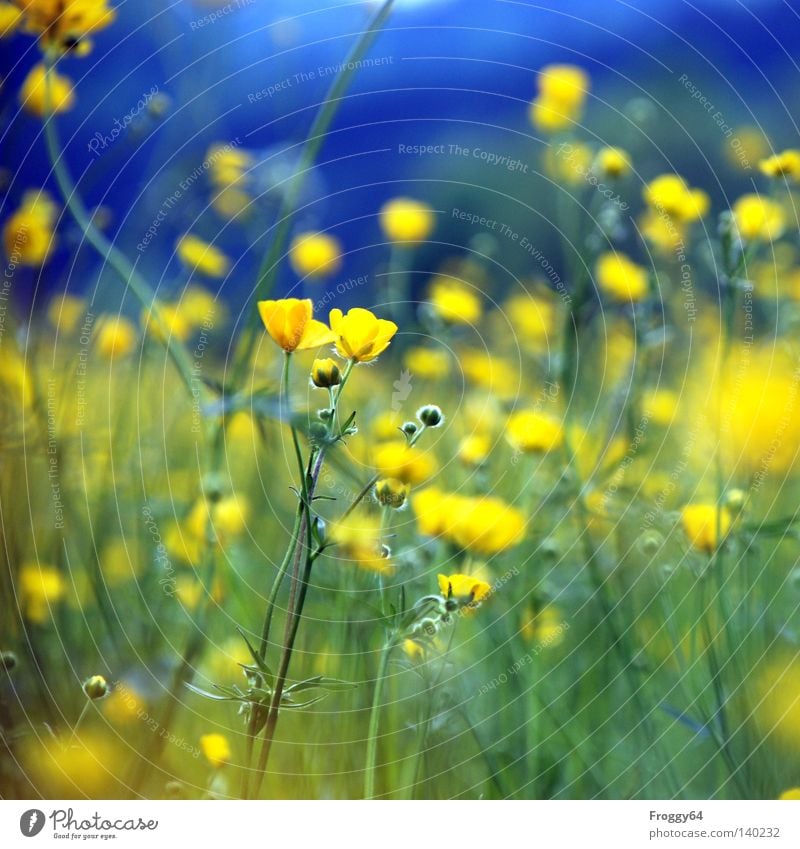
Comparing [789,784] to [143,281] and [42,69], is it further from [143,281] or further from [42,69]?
[42,69]

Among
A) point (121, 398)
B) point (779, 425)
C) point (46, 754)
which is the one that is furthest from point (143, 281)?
point (779, 425)

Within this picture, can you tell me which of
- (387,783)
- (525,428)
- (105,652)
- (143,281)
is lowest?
(387,783)

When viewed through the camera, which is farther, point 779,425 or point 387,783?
point 779,425

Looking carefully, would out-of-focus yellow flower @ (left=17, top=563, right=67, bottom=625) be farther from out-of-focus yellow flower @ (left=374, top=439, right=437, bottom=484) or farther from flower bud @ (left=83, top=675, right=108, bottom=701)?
out-of-focus yellow flower @ (left=374, top=439, right=437, bottom=484)

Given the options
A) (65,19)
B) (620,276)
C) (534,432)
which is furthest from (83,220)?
(620,276)

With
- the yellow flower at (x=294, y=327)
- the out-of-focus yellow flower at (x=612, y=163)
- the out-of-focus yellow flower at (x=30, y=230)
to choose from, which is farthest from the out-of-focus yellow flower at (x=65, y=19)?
the out-of-focus yellow flower at (x=612, y=163)

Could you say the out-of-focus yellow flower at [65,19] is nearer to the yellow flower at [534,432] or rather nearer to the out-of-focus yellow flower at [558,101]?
the out-of-focus yellow flower at [558,101]

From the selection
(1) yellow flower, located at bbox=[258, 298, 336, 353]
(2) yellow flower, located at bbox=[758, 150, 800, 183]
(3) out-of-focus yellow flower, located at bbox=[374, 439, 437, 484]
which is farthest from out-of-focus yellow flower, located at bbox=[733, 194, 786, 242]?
(1) yellow flower, located at bbox=[258, 298, 336, 353]
